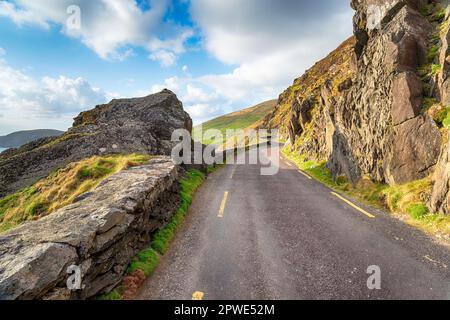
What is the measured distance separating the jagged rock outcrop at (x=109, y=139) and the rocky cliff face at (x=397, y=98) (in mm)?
13891

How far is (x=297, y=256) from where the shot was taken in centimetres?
762

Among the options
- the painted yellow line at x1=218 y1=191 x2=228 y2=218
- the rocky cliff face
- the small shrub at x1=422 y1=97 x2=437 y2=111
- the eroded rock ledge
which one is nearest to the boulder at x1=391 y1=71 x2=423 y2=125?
the rocky cliff face

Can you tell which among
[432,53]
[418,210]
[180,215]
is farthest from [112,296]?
[432,53]

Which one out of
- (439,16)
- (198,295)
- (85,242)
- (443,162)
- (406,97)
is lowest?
(198,295)

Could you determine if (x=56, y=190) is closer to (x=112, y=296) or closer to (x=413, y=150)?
(x=112, y=296)

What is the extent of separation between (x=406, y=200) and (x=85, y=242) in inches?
470

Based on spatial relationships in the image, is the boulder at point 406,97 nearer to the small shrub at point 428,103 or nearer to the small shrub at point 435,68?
the small shrub at point 428,103

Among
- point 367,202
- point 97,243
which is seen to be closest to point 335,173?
point 367,202

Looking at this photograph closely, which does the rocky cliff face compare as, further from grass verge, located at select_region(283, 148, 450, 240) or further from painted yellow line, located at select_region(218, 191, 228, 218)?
painted yellow line, located at select_region(218, 191, 228, 218)

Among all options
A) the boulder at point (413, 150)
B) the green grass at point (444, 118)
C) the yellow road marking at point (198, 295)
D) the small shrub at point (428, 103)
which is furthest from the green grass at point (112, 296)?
the small shrub at point (428, 103)

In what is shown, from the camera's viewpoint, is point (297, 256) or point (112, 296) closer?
point (112, 296)

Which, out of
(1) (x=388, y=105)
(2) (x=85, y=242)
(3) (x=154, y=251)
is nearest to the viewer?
(2) (x=85, y=242)

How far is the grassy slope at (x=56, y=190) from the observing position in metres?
11.7
